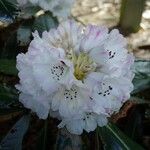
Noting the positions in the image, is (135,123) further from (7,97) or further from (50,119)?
(7,97)

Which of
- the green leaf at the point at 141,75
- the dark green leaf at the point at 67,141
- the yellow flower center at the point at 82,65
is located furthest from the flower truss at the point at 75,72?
the green leaf at the point at 141,75

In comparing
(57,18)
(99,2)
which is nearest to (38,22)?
(57,18)

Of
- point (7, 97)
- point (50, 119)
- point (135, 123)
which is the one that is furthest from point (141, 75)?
point (7, 97)

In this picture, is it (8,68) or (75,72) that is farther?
(8,68)

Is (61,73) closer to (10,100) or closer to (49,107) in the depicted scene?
(49,107)

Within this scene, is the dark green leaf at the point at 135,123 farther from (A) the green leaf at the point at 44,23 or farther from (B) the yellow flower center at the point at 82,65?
(B) the yellow flower center at the point at 82,65
